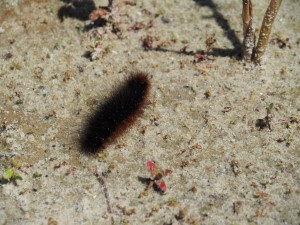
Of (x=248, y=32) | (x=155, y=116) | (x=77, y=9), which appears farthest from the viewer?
(x=77, y=9)

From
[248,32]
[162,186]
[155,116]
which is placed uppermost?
[248,32]

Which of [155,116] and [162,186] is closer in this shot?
[162,186]

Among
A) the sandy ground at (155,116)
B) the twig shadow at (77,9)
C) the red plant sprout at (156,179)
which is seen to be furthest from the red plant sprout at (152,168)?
the twig shadow at (77,9)

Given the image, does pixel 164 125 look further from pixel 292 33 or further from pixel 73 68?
pixel 292 33

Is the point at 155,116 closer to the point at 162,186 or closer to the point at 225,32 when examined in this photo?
the point at 162,186

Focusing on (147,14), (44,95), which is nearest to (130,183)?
(44,95)

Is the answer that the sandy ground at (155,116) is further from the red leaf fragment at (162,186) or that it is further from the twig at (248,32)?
the twig at (248,32)

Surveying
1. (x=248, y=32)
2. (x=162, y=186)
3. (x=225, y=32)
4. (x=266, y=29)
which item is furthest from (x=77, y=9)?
(x=162, y=186)
